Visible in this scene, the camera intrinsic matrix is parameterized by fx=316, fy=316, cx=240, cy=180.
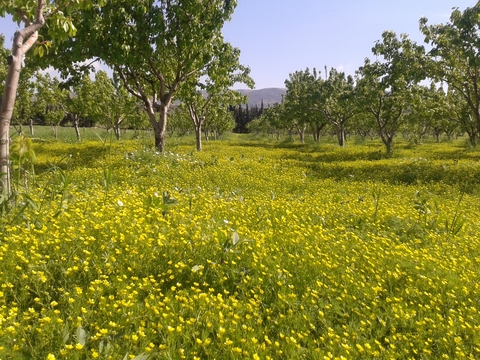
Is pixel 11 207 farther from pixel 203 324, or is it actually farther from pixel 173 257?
pixel 203 324

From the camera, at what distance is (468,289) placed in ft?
15.1

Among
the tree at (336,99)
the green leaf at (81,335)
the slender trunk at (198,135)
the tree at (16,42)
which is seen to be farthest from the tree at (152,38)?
the tree at (336,99)

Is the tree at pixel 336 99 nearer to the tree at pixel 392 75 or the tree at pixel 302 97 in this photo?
the tree at pixel 302 97

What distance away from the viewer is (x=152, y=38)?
15398mm

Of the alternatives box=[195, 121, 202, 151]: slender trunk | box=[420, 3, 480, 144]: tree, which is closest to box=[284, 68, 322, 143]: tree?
box=[195, 121, 202, 151]: slender trunk

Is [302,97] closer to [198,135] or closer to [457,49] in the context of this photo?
[198,135]

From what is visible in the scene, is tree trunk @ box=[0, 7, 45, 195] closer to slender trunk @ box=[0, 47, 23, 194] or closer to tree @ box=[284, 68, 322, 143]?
slender trunk @ box=[0, 47, 23, 194]

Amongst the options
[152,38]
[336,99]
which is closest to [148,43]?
[152,38]

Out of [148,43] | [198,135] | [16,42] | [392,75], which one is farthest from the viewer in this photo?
[198,135]

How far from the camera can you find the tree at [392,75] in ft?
60.3

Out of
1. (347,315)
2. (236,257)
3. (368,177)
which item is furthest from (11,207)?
(368,177)

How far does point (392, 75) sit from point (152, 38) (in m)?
14.5

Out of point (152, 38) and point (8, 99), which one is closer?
point (8, 99)

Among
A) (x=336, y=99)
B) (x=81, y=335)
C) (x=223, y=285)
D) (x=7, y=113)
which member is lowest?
(x=223, y=285)
